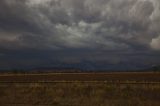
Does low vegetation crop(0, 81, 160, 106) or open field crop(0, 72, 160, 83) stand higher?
open field crop(0, 72, 160, 83)

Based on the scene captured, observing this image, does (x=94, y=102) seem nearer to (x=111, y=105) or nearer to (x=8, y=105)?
(x=111, y=105)

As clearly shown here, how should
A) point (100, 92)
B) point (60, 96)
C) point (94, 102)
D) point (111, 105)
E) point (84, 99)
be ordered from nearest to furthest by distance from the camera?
1. point (111, 105)
2. point (94, 102)
3. point (84, 99)
4. point (60, 96)
5. point (100, 92)

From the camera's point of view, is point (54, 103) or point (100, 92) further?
point (100, 92)

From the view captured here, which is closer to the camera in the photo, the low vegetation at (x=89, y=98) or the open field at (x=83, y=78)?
the low vegetation at (x=89, y=98)

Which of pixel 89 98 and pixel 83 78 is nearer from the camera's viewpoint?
pixel 89 98

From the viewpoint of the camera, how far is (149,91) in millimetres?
31156

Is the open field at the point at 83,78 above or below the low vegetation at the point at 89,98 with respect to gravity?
above

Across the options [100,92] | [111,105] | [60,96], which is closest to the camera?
[111,105]

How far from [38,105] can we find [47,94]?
7567 mm

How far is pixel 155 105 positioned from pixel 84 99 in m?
6.10

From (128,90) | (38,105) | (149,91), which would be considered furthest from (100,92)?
(38,105)

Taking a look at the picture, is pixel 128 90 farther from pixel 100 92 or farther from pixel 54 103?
pixel 54 103

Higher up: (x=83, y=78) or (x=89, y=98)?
(x=83, y=78)

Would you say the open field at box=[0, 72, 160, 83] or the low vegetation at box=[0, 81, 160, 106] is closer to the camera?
the low vegetation at box=[0, 81, 160, 106]
